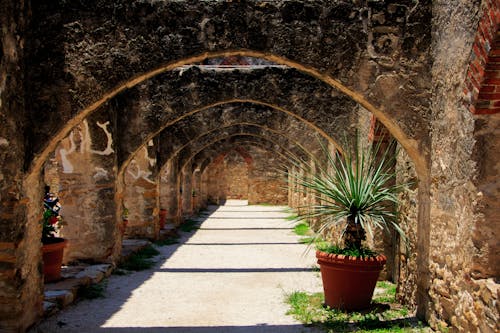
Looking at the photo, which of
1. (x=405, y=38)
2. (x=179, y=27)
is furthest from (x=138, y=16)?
(x=405, y=38)

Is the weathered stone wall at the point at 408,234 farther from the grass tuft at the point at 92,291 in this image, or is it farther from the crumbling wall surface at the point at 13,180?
the crumbling wall surface at the point at 13,180

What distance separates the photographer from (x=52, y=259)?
5.91 metres

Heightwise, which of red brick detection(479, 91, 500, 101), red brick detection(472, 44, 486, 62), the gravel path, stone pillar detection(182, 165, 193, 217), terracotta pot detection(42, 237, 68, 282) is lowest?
the gravel path

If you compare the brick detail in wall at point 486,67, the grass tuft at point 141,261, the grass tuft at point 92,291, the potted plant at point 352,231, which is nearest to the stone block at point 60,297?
the grass tuft at point 92,291

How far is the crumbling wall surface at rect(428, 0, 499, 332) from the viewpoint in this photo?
3.65 meters

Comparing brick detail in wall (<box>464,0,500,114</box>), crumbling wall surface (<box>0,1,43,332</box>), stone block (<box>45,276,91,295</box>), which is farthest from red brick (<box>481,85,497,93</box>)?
stone block (<box>45,276,91,295</box>)

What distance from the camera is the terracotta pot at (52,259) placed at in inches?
230

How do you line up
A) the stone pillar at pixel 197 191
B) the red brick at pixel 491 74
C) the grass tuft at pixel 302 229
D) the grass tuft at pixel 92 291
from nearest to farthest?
the red brick at pixel 491 74
the grass tuft at pixel 92 291
the grass tuft at pixel 302 229
the stone pillar at pixel 197 191

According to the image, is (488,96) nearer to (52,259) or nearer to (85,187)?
(52,259)

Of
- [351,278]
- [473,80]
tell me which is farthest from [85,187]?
[473,80]

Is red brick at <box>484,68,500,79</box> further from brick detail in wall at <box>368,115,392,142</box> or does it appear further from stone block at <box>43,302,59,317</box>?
stone block at <box>43,302,59,317</box>

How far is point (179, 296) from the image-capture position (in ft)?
20.2

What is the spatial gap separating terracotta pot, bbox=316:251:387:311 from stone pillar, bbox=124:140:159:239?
5.66 m

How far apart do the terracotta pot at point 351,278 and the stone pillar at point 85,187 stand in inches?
139
